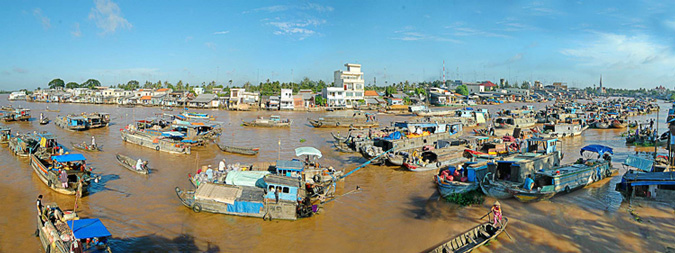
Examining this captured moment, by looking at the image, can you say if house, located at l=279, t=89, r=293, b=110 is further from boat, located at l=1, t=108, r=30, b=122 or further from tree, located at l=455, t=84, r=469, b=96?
tree, located at l=455, t=84, r=469, b=96

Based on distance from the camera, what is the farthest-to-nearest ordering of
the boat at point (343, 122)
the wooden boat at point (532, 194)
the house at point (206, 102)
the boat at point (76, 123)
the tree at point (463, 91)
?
the tree at point (463, 91), the house at point (206, 102), the boat at point (343, 122), the boat at point (76, 123), the wooden boat at point (532, 194)

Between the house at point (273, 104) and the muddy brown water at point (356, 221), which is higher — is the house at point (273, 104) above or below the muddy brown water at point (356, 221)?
above

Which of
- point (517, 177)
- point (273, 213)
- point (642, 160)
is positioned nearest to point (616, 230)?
point (517, 177)

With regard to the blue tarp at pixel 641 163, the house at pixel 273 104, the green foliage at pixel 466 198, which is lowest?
the green foliage at pixel 466 198

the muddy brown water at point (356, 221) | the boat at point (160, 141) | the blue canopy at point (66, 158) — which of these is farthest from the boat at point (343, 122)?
the blue canopy at point (66, 158)

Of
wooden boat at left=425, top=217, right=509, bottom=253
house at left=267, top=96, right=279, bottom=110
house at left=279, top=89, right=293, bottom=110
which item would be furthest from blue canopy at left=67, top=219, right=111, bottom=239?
house at left=267, top=96, right=279, bottom=110

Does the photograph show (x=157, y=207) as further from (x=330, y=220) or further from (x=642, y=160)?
(x=642, y=160)

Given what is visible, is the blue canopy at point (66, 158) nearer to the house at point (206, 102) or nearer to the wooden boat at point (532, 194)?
the wooden boat at point (532, 194)
